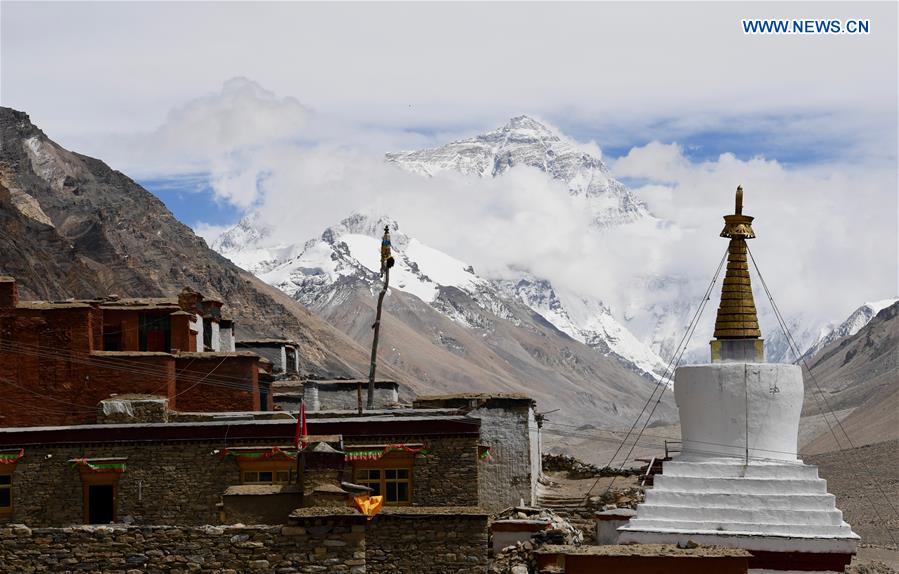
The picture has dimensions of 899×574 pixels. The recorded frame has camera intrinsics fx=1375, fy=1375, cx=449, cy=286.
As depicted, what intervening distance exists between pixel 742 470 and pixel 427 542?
6.23 meters

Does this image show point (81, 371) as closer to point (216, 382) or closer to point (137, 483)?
→ point (216, 382)

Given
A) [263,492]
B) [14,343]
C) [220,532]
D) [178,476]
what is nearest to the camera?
[220,532]

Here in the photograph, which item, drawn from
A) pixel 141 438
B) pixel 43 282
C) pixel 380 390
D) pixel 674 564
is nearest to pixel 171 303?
pixel 380 390

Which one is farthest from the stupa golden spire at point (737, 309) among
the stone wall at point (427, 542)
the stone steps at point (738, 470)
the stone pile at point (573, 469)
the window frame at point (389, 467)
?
the stone pile at point (573, 469)

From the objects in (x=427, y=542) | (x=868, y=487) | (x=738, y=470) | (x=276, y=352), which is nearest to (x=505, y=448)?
(x=738, y=470)

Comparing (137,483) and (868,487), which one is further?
(868,487)

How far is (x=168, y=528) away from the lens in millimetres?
17312

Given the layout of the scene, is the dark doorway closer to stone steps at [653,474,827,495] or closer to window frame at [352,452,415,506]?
window frame at [352,452,415,506]

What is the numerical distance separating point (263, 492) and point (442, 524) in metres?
2.90

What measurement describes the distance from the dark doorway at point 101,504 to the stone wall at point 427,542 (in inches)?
283

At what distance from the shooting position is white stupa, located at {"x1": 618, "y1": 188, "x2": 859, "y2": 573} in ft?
73.5

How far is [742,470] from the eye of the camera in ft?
76.3

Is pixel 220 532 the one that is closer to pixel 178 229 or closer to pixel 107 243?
pixel 107 243

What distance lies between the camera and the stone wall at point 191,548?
17.0m
